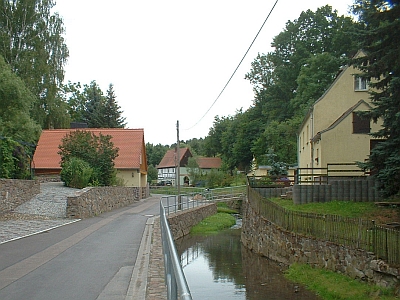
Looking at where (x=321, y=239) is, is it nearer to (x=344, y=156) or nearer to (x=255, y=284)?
(x=255, y=284)

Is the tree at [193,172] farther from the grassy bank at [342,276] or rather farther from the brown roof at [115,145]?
the grassy bank at [342,276]

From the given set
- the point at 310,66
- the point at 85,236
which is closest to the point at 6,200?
the point at 85,236

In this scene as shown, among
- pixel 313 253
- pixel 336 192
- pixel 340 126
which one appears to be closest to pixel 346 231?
pixel 313 253

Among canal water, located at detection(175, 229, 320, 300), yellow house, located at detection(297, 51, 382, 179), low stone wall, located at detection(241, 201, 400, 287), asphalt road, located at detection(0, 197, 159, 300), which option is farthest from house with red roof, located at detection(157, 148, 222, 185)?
asphalt road, located at detection(0, 197, 159, 300)

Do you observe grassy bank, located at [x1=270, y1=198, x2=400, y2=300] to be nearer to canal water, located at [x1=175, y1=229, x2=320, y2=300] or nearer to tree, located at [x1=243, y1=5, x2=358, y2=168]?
canal water, located at [x1=175, y1=229, x2=320, y2=300]

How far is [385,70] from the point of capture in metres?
14.4

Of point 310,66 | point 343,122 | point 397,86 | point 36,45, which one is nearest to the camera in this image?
point 397,86

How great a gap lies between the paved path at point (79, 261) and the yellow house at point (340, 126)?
1178 centimetres

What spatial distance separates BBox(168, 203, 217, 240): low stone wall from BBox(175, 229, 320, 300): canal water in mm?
856

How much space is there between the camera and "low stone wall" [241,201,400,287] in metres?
12.5

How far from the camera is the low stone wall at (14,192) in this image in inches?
883

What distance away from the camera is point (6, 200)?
898 inches

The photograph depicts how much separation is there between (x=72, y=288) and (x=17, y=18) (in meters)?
34.8

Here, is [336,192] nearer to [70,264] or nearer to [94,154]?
[70,264]
